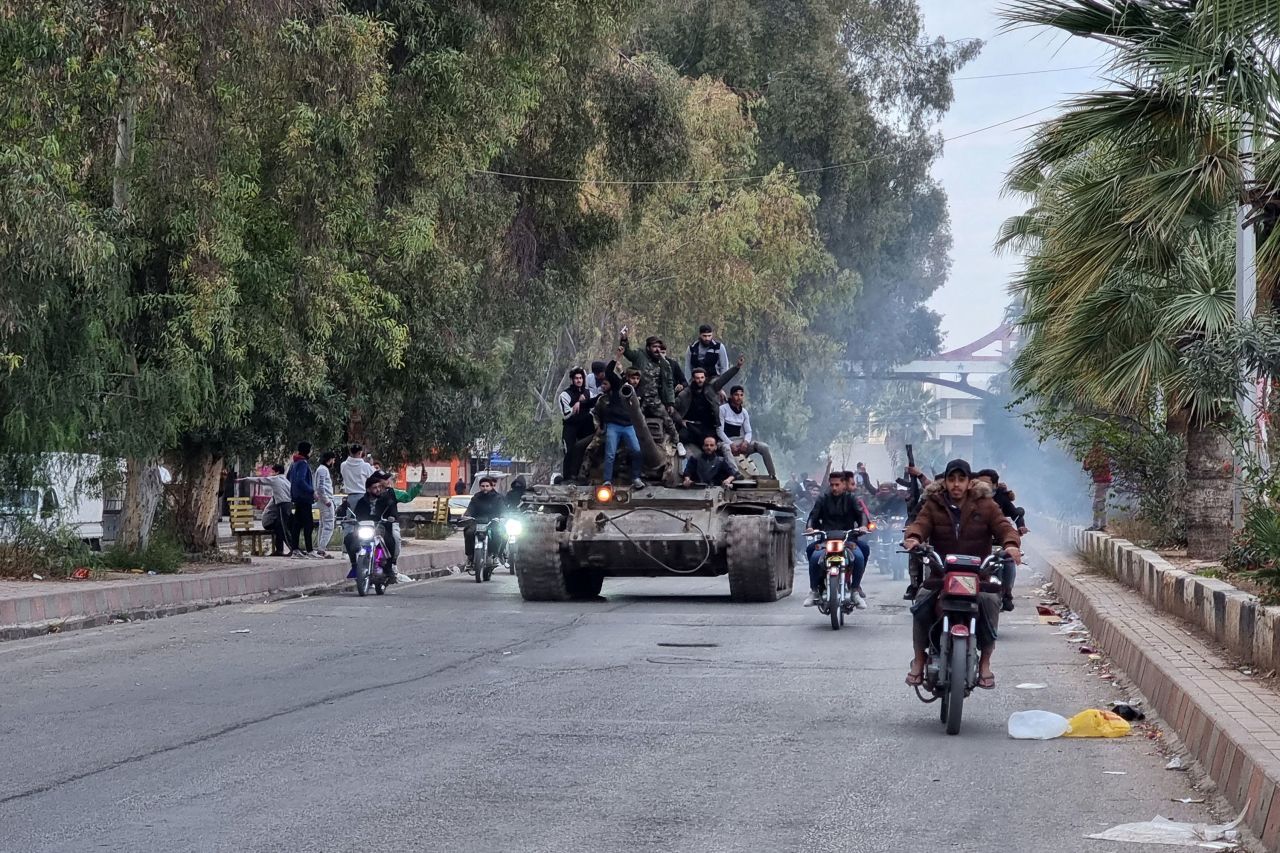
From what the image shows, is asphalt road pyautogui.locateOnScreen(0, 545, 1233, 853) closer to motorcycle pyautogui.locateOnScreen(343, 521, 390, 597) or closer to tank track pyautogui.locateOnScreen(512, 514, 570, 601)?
tank track pyautogui.locateOnScreen(512, 514, 570, 601)

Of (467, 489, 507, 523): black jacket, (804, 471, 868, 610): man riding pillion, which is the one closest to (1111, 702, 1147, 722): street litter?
(804, 471, 868, 610): man riding pillion

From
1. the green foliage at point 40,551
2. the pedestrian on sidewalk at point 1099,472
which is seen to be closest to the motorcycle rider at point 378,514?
the green foliage at point 40,551

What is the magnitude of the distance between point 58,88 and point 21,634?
15.8ft

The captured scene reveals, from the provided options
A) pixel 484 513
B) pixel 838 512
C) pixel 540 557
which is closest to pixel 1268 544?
pixel 838 512

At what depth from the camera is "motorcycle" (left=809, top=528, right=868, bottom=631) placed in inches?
662

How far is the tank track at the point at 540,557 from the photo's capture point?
2056 centimetres

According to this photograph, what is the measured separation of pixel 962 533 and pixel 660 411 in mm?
11015

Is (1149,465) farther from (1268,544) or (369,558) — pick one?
(1268,544)

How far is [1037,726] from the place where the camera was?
1003 cm

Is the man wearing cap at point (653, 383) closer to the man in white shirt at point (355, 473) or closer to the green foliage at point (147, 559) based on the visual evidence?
the green foliage at point (147, 559)

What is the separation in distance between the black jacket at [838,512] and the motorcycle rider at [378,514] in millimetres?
6802

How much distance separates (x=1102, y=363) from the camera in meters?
19.5

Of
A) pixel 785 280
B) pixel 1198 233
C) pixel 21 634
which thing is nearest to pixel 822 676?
pixel 21 634

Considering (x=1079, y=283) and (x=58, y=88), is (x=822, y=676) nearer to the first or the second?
(x=1079, y=283)
